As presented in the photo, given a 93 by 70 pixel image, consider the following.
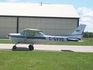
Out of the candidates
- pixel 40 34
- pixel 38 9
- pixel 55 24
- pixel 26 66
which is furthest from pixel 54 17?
pixel 26 66

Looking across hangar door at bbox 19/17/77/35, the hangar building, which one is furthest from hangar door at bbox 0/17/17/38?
hangar door at bbox 19/17/77/35

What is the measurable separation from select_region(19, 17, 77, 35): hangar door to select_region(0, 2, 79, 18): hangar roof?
1253mm

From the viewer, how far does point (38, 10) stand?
5300 cm

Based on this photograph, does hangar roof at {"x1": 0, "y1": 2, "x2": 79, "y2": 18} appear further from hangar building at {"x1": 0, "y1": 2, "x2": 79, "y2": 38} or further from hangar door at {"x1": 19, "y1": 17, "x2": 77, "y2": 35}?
hangar door at {"x1": 19, "y1": 17, "x2": 77, "y2": 35}

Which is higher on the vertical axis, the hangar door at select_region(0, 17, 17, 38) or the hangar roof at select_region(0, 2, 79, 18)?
the hangar roof at select_region(0, 2, 79, 18)

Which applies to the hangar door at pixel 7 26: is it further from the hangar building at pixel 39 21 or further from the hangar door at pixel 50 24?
the hangar door at pixel 50 24

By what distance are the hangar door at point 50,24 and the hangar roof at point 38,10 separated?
1.25 metres

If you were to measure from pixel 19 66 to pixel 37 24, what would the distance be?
41203 mm

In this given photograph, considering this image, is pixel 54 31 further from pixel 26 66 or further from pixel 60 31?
pixel 26 66

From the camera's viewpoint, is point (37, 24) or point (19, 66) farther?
point (37, 24)

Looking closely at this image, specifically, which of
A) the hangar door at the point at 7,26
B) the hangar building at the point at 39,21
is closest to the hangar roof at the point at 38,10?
the hangar building at the point at 39,21

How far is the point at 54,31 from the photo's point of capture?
49.7 meters

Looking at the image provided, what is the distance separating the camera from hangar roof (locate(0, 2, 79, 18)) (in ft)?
167

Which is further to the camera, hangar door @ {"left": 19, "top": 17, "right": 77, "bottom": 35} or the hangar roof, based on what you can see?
the hangar roof
